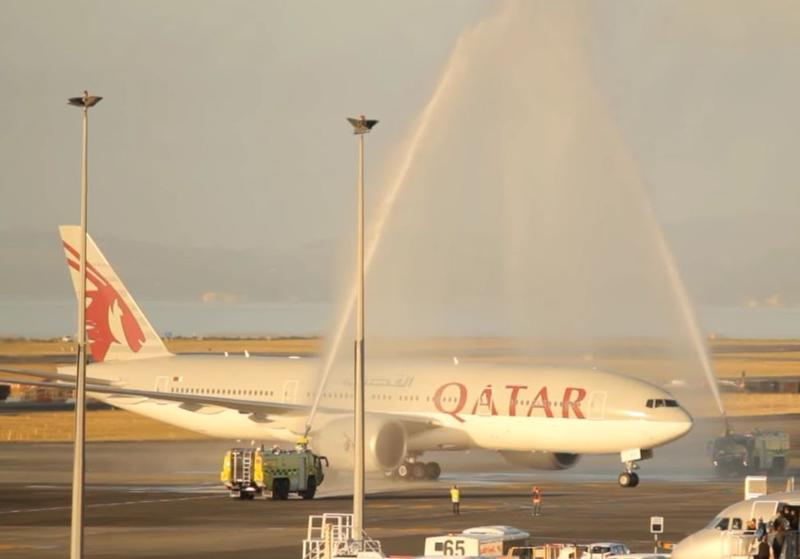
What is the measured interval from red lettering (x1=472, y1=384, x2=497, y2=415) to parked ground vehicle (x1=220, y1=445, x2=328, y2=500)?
319 inches

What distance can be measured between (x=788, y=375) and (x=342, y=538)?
124m

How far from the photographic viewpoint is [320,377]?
269 feet

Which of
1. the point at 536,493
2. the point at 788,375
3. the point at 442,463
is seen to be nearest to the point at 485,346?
the point at 788,375

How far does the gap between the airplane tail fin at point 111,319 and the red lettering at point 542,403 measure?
2128cm

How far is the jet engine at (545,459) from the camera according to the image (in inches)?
→ 3123

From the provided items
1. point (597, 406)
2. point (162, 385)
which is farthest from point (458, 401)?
point (162, 385)

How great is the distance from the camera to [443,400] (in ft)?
256

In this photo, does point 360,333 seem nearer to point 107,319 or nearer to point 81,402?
point 81,402

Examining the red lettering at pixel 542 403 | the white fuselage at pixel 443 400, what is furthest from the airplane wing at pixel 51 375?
the red lettering at pixel 542 403

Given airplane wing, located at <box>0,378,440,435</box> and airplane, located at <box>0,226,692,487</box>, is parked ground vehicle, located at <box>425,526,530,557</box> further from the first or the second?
airplane wing, located at <box>0,378,440,435</box>

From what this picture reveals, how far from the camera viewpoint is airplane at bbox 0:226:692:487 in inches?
2928

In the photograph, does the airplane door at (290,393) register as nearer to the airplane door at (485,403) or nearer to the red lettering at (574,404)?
the airplane door at (485,403)

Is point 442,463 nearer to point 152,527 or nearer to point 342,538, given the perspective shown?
point 152,527

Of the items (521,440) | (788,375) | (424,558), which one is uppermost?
(788,375)
